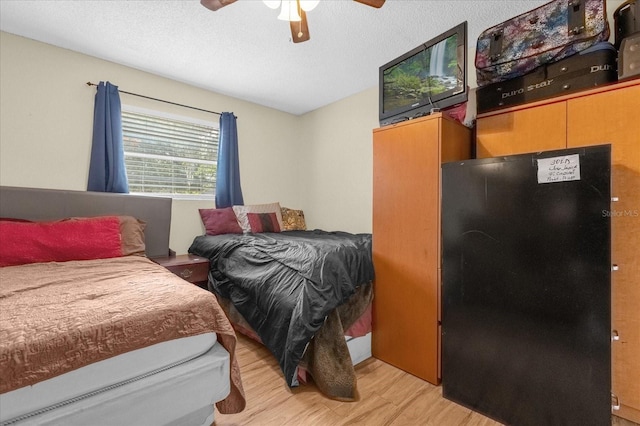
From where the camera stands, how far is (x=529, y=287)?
4.23 feet

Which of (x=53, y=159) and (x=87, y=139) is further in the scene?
(x=87, y=139)

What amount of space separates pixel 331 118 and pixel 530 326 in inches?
125

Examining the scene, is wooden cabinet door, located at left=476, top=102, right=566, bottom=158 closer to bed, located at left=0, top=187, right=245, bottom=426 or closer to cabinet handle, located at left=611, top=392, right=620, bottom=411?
cabinet handle, located at left=611, top=392, right=620, bottom=411

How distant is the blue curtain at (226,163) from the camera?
3393mm

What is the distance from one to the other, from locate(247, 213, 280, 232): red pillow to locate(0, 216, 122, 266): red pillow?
1.35m

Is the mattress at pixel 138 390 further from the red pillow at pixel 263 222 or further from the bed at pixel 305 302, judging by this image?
the red pillow at pixel 263 222

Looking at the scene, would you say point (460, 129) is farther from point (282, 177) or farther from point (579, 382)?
point (282, 177)

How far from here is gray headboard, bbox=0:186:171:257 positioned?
7.07ft

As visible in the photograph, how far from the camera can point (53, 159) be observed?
2.46 metres

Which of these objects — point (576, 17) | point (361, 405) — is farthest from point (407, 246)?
point (576, 17)

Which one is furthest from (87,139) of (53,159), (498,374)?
(498,374)

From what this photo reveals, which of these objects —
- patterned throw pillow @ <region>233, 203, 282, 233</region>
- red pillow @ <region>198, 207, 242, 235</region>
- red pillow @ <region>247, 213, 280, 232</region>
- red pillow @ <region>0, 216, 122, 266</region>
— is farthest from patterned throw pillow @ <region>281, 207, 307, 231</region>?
red pillow @ <region>0, 216, 122, 266</region>

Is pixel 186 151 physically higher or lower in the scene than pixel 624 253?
higher

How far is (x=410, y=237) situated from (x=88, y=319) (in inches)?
63.6
